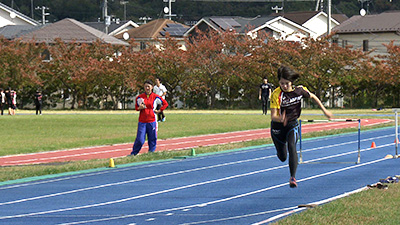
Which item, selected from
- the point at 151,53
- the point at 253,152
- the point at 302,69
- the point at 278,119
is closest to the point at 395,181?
the point at 278,119

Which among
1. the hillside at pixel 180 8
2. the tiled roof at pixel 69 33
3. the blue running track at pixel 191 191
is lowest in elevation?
the blue running track at pixel 191 191

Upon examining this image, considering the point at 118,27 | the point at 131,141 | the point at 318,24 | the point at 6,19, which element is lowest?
the point at 131,141

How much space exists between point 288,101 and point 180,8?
112m

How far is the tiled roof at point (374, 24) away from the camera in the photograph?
71062 mm

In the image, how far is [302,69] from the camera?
53.6m

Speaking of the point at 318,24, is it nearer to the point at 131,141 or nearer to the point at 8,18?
the point at 8,18

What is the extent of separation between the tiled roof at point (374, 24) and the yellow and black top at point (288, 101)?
200 ft

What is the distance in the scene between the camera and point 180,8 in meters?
122

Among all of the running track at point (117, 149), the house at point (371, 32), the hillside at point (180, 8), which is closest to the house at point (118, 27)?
the hillside at point (180, 8)

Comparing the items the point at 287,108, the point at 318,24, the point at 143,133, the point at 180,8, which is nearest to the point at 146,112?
the point at 143,133

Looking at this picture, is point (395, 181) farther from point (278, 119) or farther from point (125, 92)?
point (125, 92)

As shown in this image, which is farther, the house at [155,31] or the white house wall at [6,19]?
the white house wall at [6,19]

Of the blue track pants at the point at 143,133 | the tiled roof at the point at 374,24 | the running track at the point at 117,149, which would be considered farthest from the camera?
the tiled roof at the point at 374,24

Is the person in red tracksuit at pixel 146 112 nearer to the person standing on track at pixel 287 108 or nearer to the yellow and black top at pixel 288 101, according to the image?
the person standing on track at pixel 287 108
